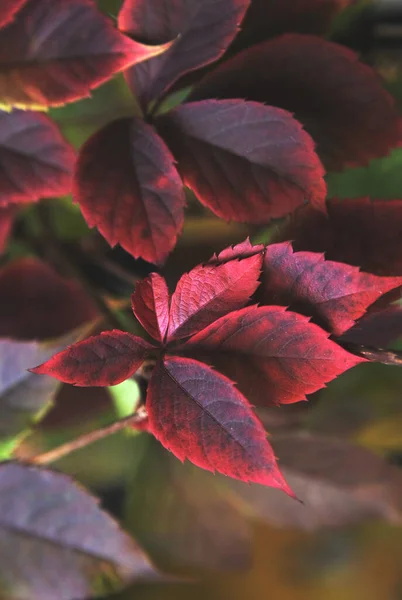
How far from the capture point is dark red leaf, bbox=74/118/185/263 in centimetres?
33

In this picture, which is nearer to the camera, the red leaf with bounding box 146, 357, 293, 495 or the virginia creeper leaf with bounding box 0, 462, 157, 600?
the red leaf with bounding box 146, 357, 293, 495

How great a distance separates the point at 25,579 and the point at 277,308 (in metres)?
0.39

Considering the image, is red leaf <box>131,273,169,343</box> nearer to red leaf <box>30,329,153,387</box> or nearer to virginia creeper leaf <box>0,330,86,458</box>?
red leaf <box>30,329,153,387</box>

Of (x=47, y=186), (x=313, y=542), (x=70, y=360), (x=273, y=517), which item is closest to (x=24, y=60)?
(x=47, y=186)

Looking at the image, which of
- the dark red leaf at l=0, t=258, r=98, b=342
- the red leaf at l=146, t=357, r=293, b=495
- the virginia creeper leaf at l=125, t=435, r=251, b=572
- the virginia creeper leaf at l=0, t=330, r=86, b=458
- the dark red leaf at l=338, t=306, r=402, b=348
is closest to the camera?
the red leaf at l=146, t=357, r=293, b=495

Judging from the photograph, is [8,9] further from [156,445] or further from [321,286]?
[156,445]

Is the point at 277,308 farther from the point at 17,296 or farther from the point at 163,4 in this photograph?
the point at 17,296

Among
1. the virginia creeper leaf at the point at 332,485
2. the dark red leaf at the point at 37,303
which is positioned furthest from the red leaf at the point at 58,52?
the virginia creeper leaf at the point at 332,485

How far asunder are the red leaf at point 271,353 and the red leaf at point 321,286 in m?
0.02

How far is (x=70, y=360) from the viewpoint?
0.28 m

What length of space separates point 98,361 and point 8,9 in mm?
226

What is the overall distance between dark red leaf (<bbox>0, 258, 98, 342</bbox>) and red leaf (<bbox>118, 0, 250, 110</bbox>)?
290 millimetres

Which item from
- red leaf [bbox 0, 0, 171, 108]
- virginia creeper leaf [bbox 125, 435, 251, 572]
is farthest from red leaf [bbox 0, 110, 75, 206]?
virginia creeper leaf [bbox 125, 435, 251, 572]

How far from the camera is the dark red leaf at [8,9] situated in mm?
331
